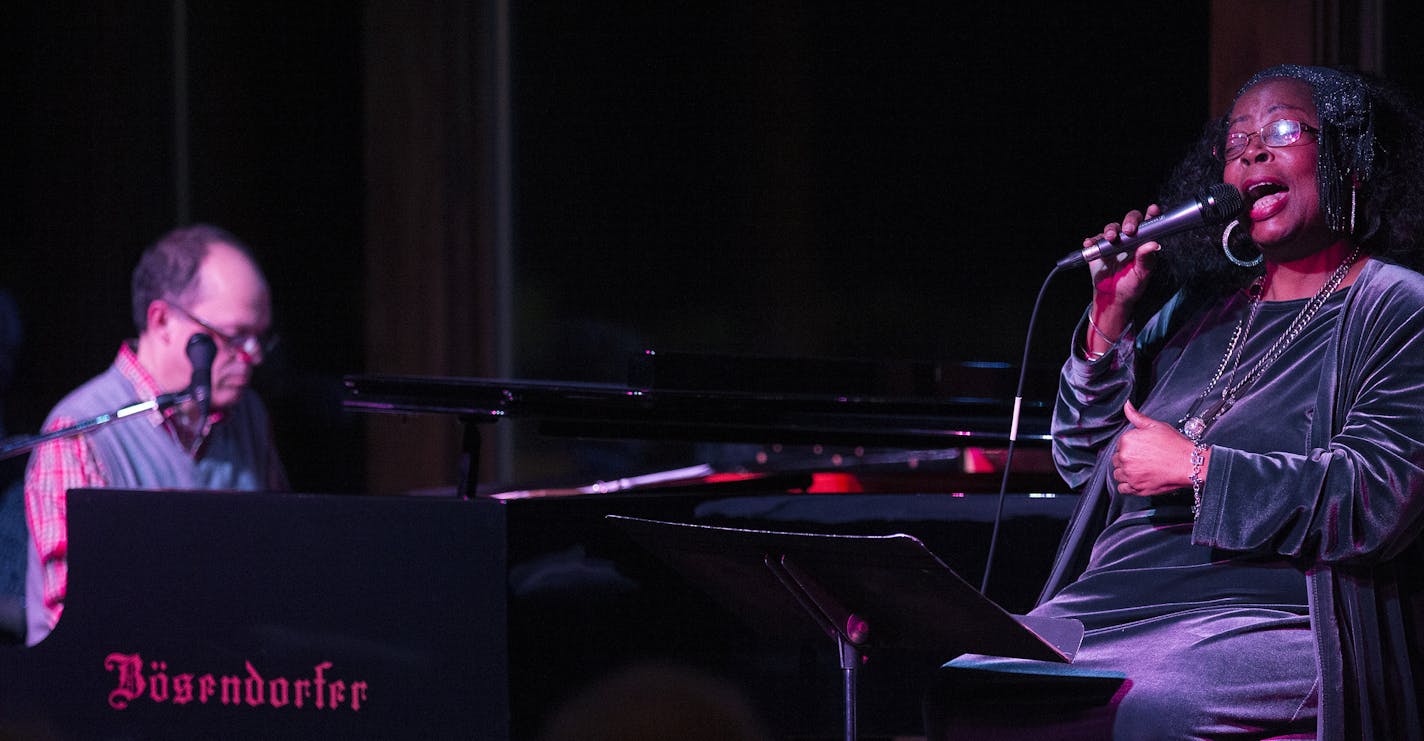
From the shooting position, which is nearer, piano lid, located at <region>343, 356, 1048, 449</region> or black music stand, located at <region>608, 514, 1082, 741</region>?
Result: black music stand, located at <region>608, 514, 1082, 741</region>

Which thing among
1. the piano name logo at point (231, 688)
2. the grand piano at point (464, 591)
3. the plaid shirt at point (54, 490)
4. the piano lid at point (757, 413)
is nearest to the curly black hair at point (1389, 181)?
the piano lid at point (757, 413)

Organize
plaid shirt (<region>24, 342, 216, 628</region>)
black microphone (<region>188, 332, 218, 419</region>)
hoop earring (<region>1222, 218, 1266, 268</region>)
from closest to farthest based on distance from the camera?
1. hoop earring (<region>1222, 218, 1266, 268</region>)
2. plaid shirt (<region>24, 342, 216, 628</region>)
3. black microphone (<region>188, 332, 218, 419</region>)

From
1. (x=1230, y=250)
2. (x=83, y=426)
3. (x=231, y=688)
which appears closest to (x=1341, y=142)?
(x=1230, y=250)

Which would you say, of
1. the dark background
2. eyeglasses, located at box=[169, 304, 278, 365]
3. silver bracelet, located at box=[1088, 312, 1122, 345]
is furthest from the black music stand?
the dark background

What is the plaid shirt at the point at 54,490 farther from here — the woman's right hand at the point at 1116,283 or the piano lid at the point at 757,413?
the woman's right hand at the point at 1116,283

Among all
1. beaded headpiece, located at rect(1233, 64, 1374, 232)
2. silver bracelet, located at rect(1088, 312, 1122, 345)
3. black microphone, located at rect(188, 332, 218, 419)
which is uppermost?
beaded headpiece, located at rect(1233, 64, 1374, 232)

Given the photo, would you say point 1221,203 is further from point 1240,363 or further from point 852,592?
point 852,592

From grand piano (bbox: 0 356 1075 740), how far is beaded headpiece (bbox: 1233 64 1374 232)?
2.51 ft

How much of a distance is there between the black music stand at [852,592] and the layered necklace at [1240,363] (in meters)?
0.40

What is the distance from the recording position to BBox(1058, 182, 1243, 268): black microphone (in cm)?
200

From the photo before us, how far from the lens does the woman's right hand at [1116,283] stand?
2131 millimetres

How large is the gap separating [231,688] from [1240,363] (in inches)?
66.1

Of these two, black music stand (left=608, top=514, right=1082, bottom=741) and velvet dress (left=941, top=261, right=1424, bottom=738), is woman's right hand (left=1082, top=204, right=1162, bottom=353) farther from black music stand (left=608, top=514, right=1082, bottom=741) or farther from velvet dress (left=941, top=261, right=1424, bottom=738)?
black music stand (left=608, top=514, right=1082, bottom=741)

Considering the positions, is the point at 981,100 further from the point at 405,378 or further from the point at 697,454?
the point at 405,378
